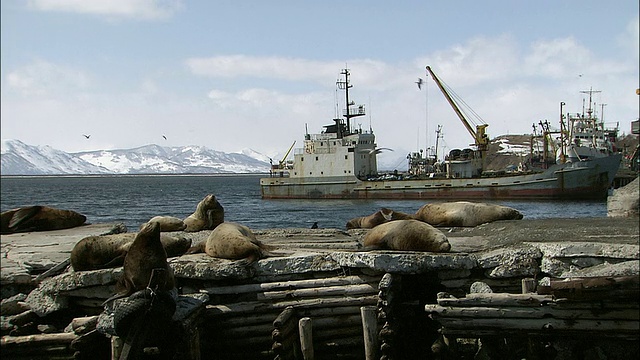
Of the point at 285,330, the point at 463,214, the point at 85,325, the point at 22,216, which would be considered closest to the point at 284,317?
the point at 285,330

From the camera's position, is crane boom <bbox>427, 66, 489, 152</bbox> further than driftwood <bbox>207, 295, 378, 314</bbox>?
Yes

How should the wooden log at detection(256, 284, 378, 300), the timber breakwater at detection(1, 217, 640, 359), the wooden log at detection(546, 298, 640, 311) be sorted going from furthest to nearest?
the wooden log at detection(256, 284, 378, 300) → the timber breakwater at detection(1, 217, 640, 359) → the wooden log at detection(546, 298, 640, 311)

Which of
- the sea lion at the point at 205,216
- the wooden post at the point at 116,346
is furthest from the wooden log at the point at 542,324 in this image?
the sea lion at the point at 205,216

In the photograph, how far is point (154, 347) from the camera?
6.24 m

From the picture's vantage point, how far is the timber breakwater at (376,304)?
579cm

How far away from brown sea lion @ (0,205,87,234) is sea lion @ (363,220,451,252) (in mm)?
6886

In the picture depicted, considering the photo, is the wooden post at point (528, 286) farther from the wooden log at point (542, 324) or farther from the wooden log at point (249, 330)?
the wooden log at point (249, 330)

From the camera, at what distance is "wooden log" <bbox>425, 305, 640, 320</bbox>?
5.53 meters

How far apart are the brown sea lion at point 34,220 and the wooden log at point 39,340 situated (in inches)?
187

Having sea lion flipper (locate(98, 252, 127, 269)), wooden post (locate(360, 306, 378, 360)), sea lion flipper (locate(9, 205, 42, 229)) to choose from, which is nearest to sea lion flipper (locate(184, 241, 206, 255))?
sea lion flipper (locate(98, 252, 127, 269))

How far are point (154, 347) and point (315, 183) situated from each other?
37946mm

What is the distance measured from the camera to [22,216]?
35.7ft

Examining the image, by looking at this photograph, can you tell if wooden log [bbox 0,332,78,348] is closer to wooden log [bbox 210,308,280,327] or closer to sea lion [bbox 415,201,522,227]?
wooden log [bbox 210,308,280,327]

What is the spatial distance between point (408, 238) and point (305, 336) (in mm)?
1970
